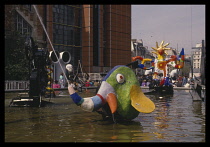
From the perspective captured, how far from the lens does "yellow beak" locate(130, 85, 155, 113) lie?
7756 millimetres

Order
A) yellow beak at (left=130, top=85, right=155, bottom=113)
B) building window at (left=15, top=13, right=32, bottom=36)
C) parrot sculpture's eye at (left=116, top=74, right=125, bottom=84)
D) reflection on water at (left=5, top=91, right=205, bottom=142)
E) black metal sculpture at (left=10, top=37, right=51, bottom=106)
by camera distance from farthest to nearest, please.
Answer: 1. building window at (left=15, top=13, right=32, bottom=36)
2. black metal sculpture at (left=10, top=37, right=51, bottom=106)
3. parrot sculpture's eye at (left=116, top=74, right=125, bottom=84)
4. yellow beak at (left=130, top=85, right=155, bottom=113)
5. reflection on water at (left=5, top=91, right=205, bottom=142)

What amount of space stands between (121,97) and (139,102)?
1.52 feet

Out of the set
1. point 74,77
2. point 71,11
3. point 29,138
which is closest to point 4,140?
point 29,138

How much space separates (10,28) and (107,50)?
1875cm

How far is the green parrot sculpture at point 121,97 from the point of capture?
777cm

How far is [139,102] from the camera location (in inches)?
312

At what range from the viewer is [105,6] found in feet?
154

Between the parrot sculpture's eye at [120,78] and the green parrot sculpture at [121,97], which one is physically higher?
the parrot sculpture's eye at [120,78]

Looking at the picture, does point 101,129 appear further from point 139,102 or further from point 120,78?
point 120,78

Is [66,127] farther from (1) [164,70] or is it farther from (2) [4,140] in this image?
(1) [164,70]

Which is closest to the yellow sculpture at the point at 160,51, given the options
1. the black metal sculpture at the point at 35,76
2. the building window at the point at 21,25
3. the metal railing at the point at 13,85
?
the metal railing at the point at 13,85

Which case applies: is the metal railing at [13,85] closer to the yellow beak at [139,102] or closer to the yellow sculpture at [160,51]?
the yellow sculpture at [160,51]

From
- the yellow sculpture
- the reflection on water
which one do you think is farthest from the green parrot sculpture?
the yellow sculpture

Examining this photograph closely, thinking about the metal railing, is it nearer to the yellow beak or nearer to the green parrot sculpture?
the green parrot sculpture
